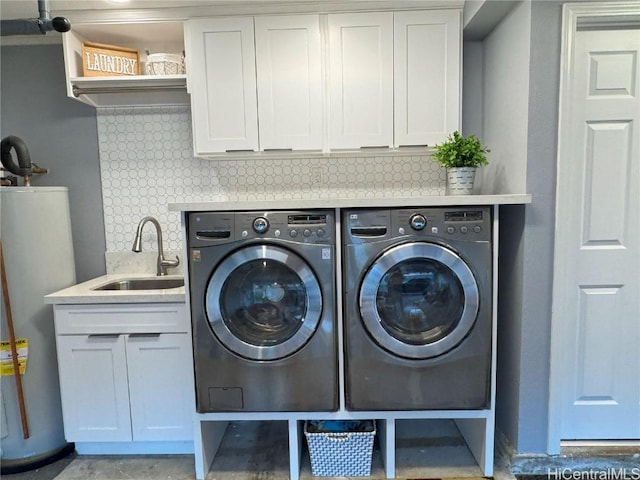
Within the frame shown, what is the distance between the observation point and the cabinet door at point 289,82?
81.9 inches

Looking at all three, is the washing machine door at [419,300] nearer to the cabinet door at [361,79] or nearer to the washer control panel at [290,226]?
the washer control panel at [290,226]

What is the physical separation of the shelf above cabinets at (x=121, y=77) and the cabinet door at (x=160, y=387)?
139cm

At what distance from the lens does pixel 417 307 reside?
1.76 m

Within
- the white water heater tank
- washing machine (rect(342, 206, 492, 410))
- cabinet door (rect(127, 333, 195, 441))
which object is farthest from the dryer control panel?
the white water heater tank

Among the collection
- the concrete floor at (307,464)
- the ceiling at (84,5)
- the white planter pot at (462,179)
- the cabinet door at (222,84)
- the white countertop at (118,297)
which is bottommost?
the concrete floor at (307,464)

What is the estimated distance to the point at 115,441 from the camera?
197 centimetres

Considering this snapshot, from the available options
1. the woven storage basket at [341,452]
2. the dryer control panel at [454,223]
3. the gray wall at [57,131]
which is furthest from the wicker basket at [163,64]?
the woven storage basket at [341,452]

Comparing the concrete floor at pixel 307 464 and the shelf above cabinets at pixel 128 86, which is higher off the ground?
the shelf above cabinets at pixel 128 86

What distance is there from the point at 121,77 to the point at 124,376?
1.62m

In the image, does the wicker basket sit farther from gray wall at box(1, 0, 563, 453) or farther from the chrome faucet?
the chrome faucet

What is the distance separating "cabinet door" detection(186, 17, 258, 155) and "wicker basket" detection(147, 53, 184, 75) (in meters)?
0.11

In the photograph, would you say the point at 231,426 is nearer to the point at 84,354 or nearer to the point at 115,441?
the point at 115,441

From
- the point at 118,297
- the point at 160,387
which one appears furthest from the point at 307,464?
the point at 118,297

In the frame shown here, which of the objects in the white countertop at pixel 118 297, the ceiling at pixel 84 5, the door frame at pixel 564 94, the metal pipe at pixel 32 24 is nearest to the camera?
the door frame at pixel 564 94
